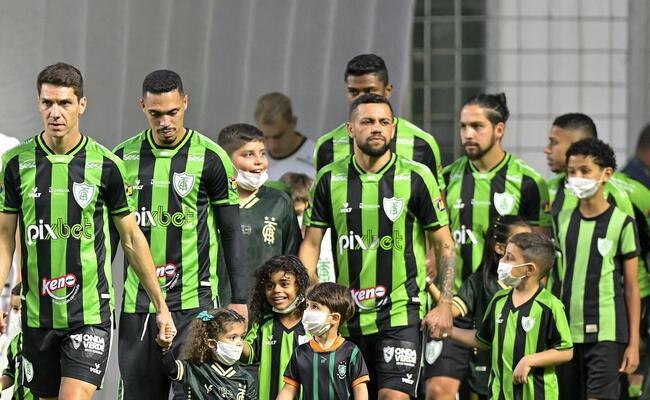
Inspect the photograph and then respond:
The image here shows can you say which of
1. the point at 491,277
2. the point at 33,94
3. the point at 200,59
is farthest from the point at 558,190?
the point at 33,94

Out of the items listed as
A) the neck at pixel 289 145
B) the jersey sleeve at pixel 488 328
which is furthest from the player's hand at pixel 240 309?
the neck at pixel 289 145

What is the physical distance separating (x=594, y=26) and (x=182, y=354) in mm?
6888

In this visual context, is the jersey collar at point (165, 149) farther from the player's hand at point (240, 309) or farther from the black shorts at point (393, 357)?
the black shorts at point (393, 357)

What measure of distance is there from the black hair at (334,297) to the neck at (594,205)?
2.23 metres

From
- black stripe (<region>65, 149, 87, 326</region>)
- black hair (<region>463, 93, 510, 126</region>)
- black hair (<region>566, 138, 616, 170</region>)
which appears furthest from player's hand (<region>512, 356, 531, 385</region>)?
black stripe (<region>65, 149, 87, 326</region>)

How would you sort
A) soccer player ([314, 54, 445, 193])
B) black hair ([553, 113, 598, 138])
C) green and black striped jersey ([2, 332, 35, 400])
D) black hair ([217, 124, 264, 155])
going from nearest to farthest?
green and black striped jersey ([2, 332, 35, 400]) < black hair ([217, 124, 264, 155]) < soccer player ([314, 54, 445, 193]) < black hair ([553, 113, 598, 138])

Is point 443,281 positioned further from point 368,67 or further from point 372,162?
point 368,67

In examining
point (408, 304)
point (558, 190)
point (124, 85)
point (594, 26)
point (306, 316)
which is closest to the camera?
point (306, 316)

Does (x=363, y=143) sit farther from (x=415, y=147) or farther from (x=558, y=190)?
(x=558, y=190)

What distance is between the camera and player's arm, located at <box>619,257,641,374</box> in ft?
32.9

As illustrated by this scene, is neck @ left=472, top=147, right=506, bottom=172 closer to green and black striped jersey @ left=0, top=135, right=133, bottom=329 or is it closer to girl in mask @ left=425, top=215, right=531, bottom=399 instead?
girl in mask @ left=425, top=215, right=531, bottom=399

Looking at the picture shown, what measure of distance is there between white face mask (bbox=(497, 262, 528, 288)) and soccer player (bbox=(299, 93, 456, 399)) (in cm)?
31

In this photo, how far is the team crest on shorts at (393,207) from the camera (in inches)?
355

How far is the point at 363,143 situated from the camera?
9039 mm
